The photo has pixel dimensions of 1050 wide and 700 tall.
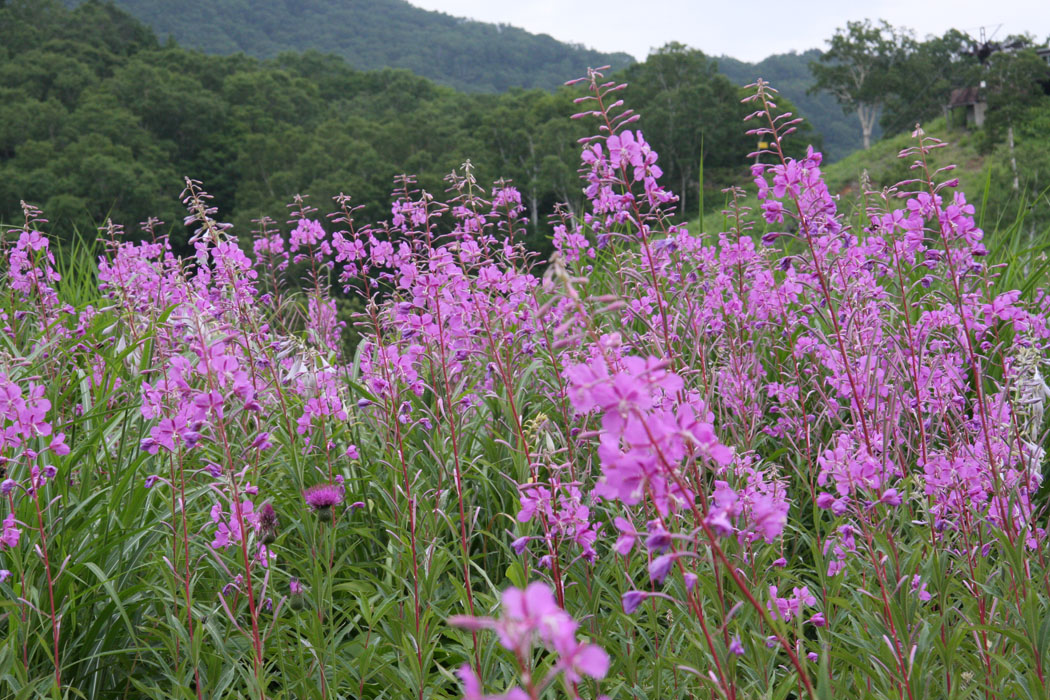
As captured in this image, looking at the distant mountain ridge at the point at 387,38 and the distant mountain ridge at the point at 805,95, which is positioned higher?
the distant mountain ridge at the point at 387,38

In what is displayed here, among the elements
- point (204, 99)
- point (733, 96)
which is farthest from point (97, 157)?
point (733, 96)

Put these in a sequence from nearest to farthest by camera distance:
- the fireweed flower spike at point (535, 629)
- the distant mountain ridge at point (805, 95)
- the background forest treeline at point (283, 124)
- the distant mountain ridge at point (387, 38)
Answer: the fireweed flower spike at point (535, 629)
the background forest treeline at point (283, 124)
the distant mountain ridge at point (805, 95)
the distant mountain ridge at point (387, 38)

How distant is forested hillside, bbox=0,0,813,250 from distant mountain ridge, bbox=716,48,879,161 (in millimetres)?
29693

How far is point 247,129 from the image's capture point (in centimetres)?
5175

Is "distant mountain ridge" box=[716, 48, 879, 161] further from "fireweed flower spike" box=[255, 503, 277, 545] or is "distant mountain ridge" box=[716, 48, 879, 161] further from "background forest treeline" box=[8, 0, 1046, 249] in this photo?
"fireweed flower spike" box=[255, 503, 277, 545]

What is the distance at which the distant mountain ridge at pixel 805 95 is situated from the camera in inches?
3834

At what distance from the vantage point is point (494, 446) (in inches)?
167

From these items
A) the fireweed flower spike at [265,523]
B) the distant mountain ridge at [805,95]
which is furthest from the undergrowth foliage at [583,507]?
the distant mountain ridge at [805,95]

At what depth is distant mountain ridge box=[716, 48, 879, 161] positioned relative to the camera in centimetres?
9738

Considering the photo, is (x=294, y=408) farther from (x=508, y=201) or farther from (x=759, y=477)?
(x=759, y=477)

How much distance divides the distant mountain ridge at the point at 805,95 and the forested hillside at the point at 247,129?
2969 centimetres

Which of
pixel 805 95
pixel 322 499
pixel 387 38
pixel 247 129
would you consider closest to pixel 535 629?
pixel 322 499

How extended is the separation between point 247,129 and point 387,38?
85.6 meters

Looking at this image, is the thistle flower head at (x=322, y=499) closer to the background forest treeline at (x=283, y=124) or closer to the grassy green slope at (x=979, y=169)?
the grassy green slope at (x=979, y=169)
